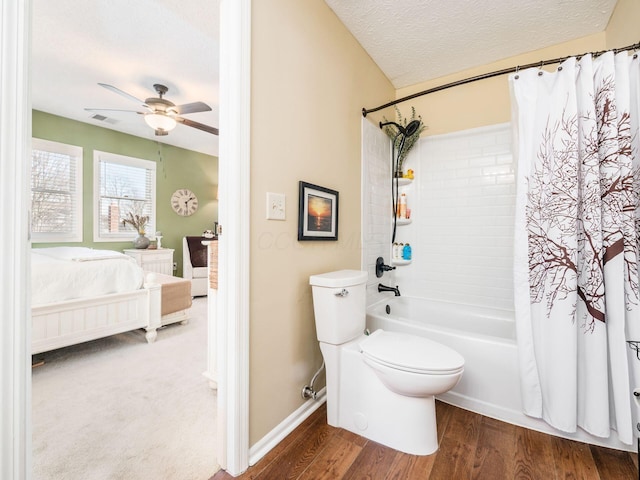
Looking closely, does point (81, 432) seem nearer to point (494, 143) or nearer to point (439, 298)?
point (439, 298)

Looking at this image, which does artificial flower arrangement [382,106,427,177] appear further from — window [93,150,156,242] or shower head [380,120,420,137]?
window [93,150,156,242]

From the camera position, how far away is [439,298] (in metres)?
2.56

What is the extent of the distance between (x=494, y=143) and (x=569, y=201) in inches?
41.7

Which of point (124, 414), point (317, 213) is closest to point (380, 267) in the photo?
point (317, 213)

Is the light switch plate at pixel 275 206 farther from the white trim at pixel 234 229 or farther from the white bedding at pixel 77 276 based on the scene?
the white bedding at pixel 77 276

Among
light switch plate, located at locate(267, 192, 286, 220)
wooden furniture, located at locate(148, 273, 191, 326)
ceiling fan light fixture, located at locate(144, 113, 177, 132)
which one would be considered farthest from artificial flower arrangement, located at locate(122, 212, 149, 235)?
light switch plate, located at locate(267, 192, 286, 220)

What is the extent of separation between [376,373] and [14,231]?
4.74 feet

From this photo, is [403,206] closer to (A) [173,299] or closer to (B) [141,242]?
(A) [173,299]

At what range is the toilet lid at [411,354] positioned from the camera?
128cm

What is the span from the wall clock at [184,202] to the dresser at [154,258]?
0.77m

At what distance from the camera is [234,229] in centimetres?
122

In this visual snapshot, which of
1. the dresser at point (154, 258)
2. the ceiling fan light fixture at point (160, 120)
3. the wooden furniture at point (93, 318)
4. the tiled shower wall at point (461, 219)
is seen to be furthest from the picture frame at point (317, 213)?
the dresser at point (154, 258)

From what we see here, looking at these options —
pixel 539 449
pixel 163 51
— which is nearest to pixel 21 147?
pixel 163 51

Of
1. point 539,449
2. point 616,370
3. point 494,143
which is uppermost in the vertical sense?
point 494,143
